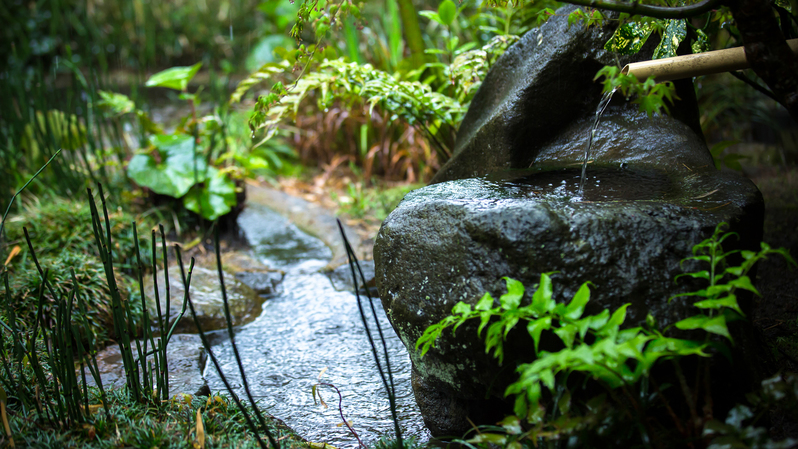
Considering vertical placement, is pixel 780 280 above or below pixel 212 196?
below

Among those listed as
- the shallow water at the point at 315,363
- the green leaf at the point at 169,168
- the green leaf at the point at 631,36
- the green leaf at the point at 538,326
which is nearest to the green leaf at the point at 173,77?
the green leaf at the point at 169,168

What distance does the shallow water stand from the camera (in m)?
1.86

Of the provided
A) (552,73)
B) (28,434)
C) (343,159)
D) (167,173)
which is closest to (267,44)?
(343,159)

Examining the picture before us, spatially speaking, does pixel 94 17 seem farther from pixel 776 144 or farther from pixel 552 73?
pixel 776 144

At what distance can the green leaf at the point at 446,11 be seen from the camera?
9.73ft

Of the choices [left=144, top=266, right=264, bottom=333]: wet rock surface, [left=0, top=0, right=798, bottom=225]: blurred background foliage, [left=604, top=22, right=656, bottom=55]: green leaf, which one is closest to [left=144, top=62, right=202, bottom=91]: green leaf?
[left=0, top=0, right=798, bottom=225]: blurred background foliage

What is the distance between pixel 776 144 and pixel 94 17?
11.0m

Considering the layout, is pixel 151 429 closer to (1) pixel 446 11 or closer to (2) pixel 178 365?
(2) pixel 178 365

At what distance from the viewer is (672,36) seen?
185cm

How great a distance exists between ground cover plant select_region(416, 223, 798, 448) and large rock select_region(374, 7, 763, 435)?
8cm

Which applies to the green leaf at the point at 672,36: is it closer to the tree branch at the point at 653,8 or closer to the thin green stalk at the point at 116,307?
the tree branch at the point at 653,8

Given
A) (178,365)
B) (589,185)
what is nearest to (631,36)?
(589,185)

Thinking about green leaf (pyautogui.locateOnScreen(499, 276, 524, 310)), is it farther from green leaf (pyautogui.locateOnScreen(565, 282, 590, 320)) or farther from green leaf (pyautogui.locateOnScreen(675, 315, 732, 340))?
green leaf (pyautogui.locateOnScreen(675, 315, 732, 340))

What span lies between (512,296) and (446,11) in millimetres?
2291
